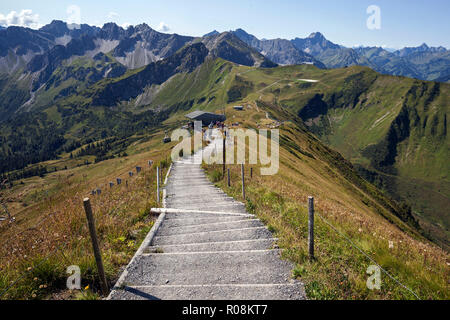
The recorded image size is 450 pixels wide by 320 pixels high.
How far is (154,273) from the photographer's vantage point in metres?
7.85

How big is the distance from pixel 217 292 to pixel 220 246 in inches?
109

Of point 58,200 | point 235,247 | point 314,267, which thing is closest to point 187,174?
point 58,200

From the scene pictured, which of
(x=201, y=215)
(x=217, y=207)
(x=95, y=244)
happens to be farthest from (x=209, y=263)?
(x=217, y=207)

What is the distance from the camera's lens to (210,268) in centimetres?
802

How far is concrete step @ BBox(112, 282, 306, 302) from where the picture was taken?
6.51m

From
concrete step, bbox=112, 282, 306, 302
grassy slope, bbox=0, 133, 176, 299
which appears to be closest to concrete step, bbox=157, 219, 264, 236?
grassy slope, bbox=0, 133, 176, 299

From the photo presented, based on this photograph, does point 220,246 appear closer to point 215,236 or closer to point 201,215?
point 215,236

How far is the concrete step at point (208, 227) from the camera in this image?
11.4 meters

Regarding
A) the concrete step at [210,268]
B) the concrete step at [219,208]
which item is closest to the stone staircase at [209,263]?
the concrete step at [210,268]

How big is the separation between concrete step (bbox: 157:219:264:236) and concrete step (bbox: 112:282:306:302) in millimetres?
4311

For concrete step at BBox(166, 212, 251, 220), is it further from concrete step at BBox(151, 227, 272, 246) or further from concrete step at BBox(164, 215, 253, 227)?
concrete step at BBox(151, 227, 272, 246)

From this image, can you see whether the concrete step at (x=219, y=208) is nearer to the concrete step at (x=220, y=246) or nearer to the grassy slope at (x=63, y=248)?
the grassy slope at (x=63, y=248)

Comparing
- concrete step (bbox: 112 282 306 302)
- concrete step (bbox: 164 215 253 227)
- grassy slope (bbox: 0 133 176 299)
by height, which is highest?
grassy slope (bbox: 0 133 176 299)
